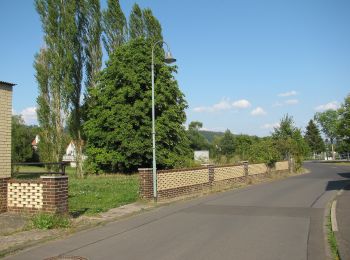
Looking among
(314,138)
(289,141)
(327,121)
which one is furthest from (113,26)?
(327,121)

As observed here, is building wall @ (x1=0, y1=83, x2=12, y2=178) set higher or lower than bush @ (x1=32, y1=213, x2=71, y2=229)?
higher

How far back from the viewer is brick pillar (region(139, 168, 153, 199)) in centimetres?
1650

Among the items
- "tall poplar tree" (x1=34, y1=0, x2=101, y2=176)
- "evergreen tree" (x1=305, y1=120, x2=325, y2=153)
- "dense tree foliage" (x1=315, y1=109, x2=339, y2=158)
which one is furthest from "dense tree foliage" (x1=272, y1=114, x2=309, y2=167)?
"dense tree foliage" (x1=315, y1=109, x2=339, y2=158)

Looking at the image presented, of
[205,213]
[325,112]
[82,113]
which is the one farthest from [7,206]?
[325,112]

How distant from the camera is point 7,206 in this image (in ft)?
40.9

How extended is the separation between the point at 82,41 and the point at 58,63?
3326mm

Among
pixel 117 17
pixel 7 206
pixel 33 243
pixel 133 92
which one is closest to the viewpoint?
pixel 33 243

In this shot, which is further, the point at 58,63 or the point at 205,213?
the point at 58,63

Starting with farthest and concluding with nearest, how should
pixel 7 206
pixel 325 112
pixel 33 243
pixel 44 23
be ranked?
pixel 325 112, pixel 44 23, pixel 7 206, pixel 33 243

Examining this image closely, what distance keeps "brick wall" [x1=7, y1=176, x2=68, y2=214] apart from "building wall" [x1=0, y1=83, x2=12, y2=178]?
44 centimetres

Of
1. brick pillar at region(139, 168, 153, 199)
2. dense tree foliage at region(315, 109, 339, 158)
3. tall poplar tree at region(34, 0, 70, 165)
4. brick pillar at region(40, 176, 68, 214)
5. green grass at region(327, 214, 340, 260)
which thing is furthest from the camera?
dense tree foliage at region(315, 109, 339, 158)

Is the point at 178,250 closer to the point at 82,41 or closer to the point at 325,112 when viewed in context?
the point at 82,41

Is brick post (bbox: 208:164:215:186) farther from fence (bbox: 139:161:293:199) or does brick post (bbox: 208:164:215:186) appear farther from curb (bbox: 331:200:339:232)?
curb (bbox: 331:200:339:232)

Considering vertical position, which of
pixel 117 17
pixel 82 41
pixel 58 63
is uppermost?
pixel 117 17
